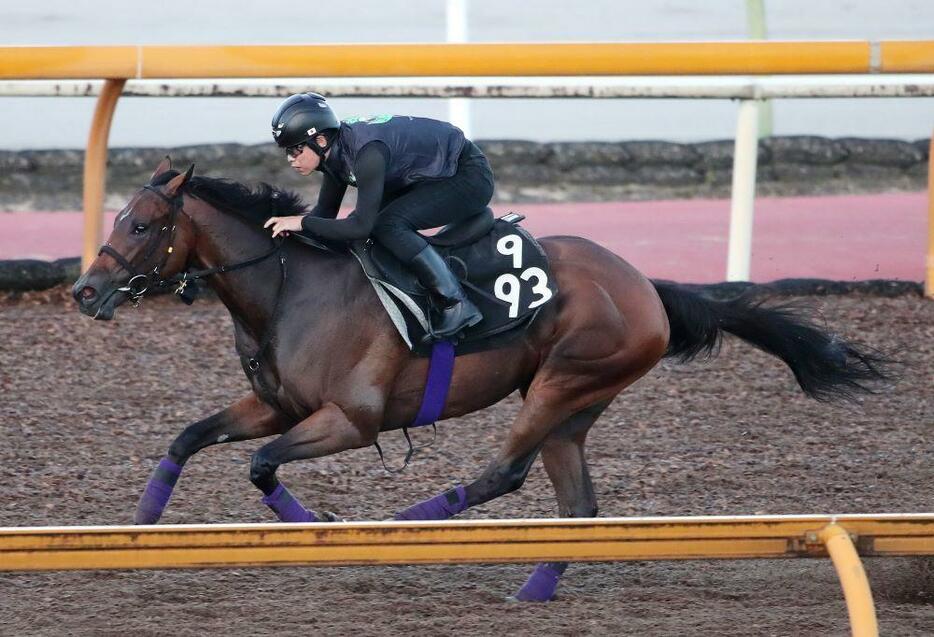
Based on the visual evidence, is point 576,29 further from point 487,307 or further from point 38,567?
point 38,567

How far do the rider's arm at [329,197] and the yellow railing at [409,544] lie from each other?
5.59 ft

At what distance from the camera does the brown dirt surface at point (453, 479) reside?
4.61 meters

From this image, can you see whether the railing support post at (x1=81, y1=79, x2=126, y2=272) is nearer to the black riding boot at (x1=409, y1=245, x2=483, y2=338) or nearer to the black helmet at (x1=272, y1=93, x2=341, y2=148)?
the black helmet at (x1=272, y1=93, x2=341, y2=148)

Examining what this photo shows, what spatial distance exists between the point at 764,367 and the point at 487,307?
2856 mm

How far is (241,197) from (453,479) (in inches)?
61.8

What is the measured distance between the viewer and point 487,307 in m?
4.93

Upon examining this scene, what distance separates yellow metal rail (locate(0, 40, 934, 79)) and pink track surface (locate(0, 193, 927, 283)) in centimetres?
211

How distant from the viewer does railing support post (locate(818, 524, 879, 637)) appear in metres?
3.50

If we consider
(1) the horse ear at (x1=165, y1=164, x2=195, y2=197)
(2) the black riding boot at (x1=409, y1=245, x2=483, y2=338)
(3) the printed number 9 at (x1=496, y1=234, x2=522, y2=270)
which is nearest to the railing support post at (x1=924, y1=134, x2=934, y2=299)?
(3) the printed number 9 at (x1=496, y1=234, x2=522, y2=270)

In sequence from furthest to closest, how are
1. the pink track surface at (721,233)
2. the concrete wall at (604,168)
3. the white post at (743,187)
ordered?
1. the concrete wall at (604,168)
2. the pink track surface at (721,233)
3. the white post at (743,187)

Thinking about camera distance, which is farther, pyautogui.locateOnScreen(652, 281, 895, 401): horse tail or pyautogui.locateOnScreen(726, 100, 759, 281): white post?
pyautogui.locateOnScreen(726, 100, 759, 281): white post

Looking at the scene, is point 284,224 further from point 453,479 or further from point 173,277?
point 453,479

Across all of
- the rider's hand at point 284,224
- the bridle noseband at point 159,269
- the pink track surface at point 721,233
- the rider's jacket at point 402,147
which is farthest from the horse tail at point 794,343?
the pink track surface at point 721,233

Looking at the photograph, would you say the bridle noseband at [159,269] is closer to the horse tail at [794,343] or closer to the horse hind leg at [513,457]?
the horse hind leg at [513,457]
